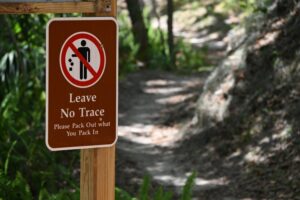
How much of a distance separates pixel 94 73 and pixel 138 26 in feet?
53.4

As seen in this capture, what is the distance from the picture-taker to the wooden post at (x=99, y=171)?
12.0ft

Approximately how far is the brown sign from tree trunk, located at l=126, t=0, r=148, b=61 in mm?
15598

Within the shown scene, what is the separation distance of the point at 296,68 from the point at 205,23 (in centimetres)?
1951

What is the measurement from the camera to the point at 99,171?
3668 mm

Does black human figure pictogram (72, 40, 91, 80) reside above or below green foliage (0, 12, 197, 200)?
above

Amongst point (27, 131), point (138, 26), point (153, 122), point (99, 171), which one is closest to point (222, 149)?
point (27, 131)

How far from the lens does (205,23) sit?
92.0 ft

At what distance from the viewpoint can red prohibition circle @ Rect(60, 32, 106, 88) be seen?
3512mm

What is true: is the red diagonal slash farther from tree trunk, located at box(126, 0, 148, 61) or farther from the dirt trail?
tree trunk, located at box(126, 0, 148, 61)

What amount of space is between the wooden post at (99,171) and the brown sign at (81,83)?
0.27ft

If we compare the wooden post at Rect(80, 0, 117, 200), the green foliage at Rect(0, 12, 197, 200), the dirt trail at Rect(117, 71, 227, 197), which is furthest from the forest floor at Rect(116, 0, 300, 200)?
the wooden post at Rect(80, 0, 117, 200)

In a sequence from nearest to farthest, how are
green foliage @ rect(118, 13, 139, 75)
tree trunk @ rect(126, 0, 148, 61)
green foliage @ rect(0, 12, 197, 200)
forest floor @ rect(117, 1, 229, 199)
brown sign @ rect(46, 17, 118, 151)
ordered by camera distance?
brown sign @ rect(46, 17, 118, 151) < green foliage @ rect(0, 12, 197, 200) < forest floor @ rect(117, 1, 229, 199) < green foliage @ rect(118, 13, 139, 75) < tree trunk @ rect(126, 0, 148, 61)

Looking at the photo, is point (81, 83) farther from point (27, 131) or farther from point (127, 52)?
point (127, 52)

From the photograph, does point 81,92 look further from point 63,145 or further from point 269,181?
point 269,181
